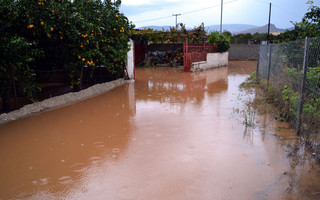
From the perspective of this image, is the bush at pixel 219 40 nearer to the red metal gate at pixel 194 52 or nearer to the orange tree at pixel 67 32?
the red metal gate at pixel 194 52

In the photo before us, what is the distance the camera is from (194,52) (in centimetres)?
1881

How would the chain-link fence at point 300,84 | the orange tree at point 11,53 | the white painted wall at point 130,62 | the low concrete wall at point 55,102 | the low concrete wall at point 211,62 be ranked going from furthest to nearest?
the low concrete wall at point 211,62
the white painted wall at point 130,62
the low concrete wall at point 55,102
the orange tree at point 11,53
the chain-link fence at point 300,84

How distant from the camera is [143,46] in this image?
2347cm

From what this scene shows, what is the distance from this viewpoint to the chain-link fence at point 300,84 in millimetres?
4566

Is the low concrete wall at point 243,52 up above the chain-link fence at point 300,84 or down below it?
above

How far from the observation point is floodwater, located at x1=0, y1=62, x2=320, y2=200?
343cm

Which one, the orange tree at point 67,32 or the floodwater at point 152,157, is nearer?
the floodwater at point 152,157

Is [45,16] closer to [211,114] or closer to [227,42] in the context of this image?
[211,114]

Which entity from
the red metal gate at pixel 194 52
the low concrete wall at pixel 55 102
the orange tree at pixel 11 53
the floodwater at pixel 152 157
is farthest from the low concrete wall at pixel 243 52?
the orange tree at pixel 11 53

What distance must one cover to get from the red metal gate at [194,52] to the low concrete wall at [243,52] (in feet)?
34.2

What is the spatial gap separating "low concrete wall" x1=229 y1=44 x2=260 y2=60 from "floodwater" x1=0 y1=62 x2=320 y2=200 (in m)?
25.8

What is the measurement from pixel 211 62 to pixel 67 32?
15.1m

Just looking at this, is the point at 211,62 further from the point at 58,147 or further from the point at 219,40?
the point at 58,147

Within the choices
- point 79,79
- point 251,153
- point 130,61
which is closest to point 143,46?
point 130,61
